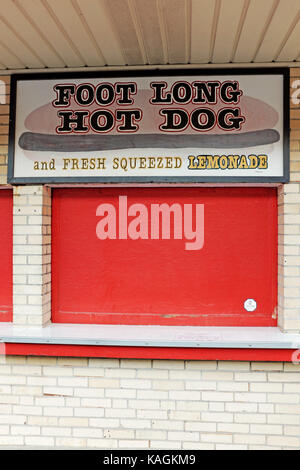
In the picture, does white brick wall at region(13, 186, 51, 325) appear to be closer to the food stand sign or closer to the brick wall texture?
the brick wall texture

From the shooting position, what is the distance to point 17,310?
3.52 meters

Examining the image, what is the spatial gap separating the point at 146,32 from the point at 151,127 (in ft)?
2.63

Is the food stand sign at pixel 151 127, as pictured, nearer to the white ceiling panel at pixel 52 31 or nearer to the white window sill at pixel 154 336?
the white ceiling panel at pixel 52 31

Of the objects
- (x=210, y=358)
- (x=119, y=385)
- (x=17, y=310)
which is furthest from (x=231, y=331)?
(x=17, y=310)

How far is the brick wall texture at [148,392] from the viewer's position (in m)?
3.30

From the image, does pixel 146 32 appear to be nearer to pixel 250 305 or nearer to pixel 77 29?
pixel 77 29

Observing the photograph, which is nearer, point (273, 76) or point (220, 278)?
point (273, 76)

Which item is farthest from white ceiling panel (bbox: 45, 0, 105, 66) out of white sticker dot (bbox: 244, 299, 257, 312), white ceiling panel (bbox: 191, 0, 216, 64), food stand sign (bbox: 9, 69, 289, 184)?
white sticker dot (bbox: 244, 299, 257, 312)

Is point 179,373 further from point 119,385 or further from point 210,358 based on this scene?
point 119,385

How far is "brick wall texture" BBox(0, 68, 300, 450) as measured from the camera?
3303 millimetres

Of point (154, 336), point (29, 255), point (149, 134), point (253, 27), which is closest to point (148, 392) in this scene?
point (154, 336)

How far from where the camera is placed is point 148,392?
11.0ft

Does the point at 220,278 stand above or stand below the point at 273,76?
below
